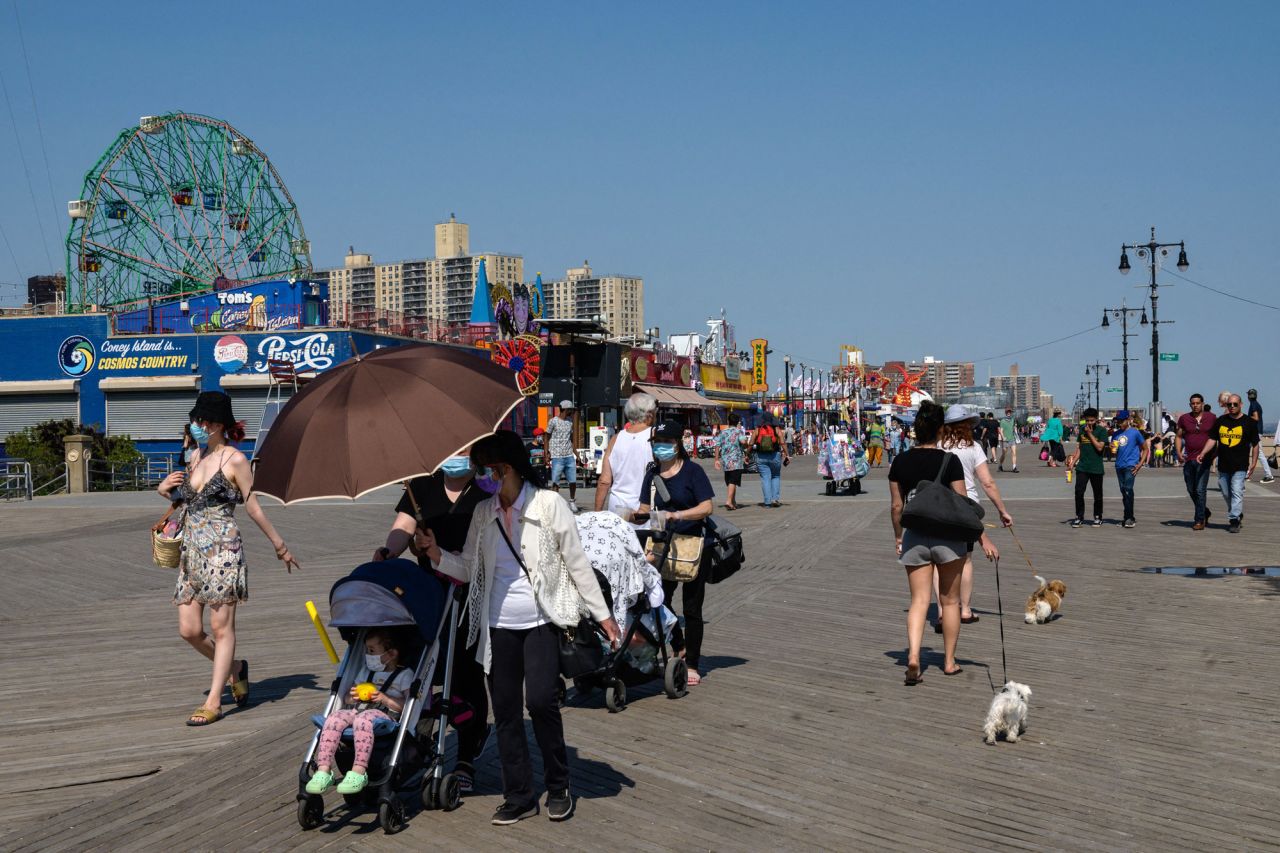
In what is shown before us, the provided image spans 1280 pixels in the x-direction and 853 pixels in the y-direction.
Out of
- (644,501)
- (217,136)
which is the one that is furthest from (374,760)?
(217,136)

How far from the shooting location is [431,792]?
536 cm

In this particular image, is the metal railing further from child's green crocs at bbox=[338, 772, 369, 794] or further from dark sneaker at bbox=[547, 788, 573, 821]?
dark sneaker at bbox=[547, 788, 573, 821]

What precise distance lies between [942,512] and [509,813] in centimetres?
354

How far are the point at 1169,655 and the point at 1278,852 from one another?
13.5 ft

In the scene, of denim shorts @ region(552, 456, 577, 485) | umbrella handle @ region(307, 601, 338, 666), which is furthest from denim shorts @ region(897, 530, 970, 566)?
denim shorts @ region(552, 456, 577, 485)

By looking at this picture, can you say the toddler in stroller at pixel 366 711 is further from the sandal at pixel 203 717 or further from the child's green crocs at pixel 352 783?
the sandal at pixel 203 717

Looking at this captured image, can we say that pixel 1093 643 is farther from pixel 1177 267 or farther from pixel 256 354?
pixel 256 354

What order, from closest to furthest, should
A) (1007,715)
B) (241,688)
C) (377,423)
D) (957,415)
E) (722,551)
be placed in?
(377,423)
(1007,715)
(241,688)
(722,551)
(957,415)

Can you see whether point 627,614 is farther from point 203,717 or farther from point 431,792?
point 203,717

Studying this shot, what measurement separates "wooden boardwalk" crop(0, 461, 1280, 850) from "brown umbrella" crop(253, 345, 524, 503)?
1513 millimetres

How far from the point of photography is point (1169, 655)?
8.52 meters

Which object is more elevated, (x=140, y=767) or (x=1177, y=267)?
(x=1177, y=267)

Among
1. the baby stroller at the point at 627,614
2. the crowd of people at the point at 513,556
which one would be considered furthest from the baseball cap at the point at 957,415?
the baby stroller at the point at 627,614

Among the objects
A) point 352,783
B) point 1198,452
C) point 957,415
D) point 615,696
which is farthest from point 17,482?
point 352,783
